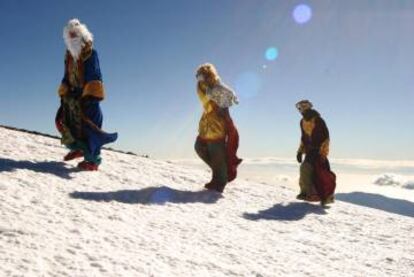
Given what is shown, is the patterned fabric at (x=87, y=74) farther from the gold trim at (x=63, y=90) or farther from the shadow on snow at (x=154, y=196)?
the shadow on snow at (x=154, y=196)

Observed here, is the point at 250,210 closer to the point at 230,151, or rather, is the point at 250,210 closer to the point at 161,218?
the point at 230,151

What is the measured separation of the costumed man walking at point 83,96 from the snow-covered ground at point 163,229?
45 centimetres

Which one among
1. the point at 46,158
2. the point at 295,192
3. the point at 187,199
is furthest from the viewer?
the point at 295,192

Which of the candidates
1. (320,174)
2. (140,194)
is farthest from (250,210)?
(320,174)

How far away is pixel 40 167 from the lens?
738 cm

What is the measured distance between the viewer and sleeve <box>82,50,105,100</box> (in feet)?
25.5

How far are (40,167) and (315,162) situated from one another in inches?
199

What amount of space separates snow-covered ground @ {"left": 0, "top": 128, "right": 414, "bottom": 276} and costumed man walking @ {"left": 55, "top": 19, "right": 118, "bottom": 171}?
445 mm

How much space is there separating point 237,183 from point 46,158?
3778 millimetres

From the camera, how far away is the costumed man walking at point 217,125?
8.48 meters

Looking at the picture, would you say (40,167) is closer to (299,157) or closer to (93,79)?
(93,79)

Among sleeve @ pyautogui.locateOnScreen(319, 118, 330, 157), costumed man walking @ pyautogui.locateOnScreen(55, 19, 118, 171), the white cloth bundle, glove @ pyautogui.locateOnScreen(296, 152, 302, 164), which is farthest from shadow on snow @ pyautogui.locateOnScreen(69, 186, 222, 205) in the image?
sleeve @ pyautogui.locateOnScreen(319, 118, 330, 157)

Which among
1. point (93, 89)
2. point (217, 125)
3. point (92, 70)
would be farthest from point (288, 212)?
point (92, 70)

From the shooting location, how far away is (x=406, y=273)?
220 inches
